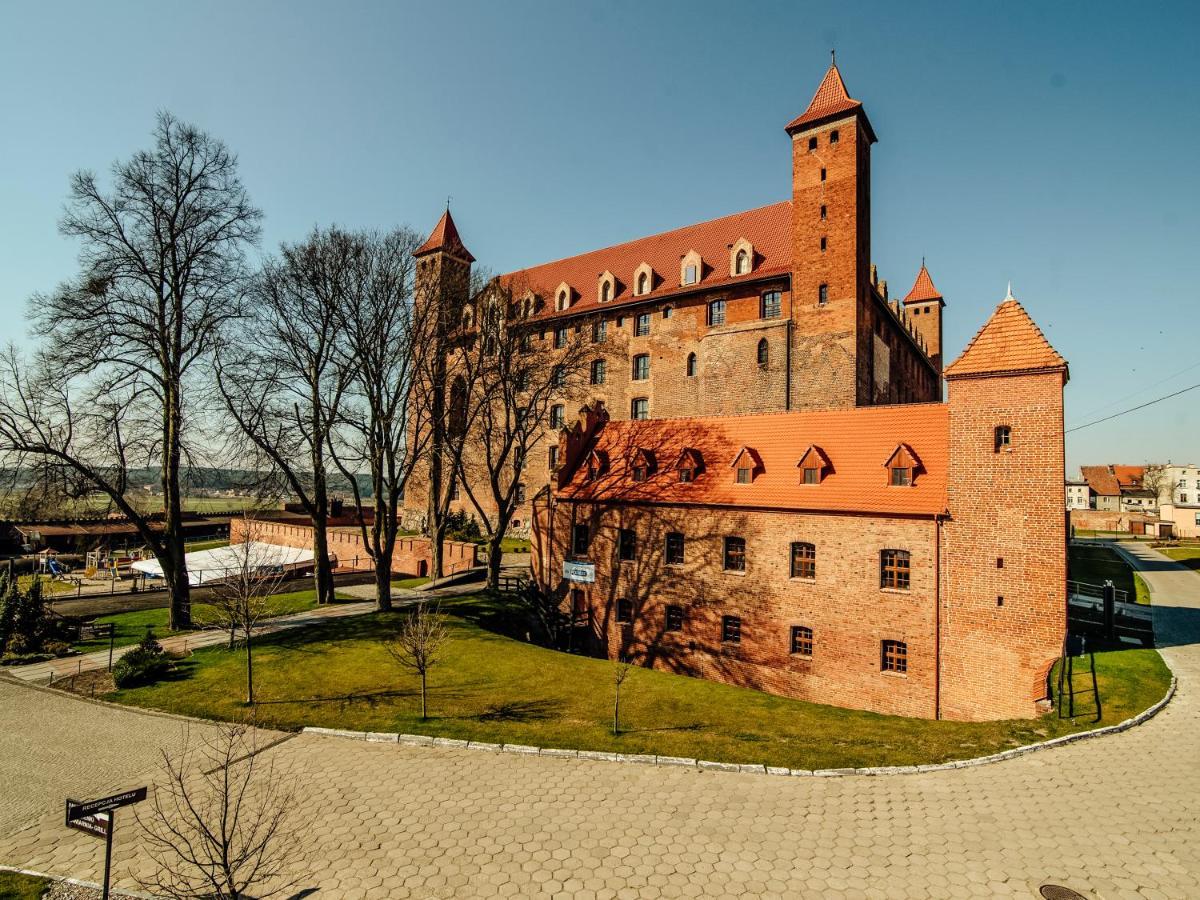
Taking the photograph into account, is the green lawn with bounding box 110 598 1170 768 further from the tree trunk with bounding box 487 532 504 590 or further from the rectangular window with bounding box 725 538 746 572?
the tree trunk with bounding box 487 532 504 590

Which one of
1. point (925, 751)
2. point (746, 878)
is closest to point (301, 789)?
point (746, 878)

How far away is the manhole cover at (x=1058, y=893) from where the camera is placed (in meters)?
7.77

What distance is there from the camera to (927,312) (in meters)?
56.3

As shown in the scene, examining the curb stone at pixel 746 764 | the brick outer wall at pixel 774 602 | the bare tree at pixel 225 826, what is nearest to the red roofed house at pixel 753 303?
the brick outer wall at pixel 774 602

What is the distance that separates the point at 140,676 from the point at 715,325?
3113 centimetres

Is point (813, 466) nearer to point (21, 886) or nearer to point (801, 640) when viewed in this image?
point (801, 640)

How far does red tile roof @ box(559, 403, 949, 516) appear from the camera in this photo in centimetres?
1938

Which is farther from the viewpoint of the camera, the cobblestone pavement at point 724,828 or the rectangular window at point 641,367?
the rectangular window at point 641,367

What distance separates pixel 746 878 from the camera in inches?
329

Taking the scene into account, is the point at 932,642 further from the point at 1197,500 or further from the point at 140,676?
the point at 1197,500

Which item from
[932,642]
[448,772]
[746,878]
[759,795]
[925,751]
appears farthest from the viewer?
[932,642]

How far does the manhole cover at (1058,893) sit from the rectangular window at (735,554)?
1370cm

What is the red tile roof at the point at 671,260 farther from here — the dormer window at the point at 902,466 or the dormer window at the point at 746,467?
the dormer window at the point at 902,466

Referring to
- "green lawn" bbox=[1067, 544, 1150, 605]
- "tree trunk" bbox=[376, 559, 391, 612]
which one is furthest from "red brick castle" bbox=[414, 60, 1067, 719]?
"green lawn" bbox=[1067, 544, 1150, 605]
